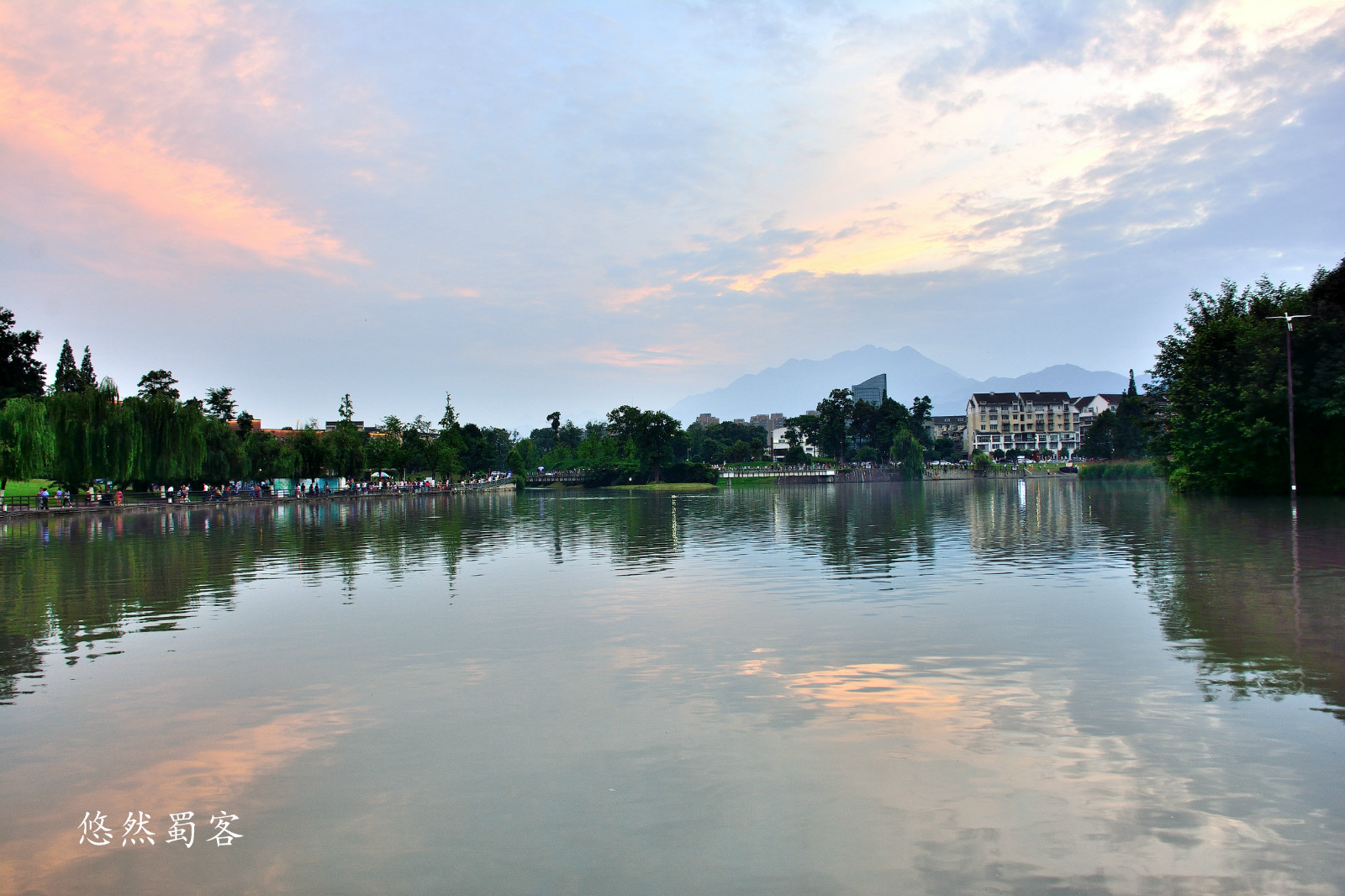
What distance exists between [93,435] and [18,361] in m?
36.1

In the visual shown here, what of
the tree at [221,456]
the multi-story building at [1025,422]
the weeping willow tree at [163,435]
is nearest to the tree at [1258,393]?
the weeping willow tree at [163,435]

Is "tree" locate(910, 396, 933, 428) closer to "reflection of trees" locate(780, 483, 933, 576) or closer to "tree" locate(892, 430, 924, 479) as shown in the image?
"tree" locate(892, 430, 924, 479)

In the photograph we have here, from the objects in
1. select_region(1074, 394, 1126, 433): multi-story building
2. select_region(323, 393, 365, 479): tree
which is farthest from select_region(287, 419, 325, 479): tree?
select_region(1074, 394, 1126, 433): multi-story building

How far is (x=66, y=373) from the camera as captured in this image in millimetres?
94062

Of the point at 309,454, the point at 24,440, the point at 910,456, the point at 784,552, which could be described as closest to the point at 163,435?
the point at 24,440

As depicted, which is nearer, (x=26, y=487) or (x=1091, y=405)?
(x=26, y=487)

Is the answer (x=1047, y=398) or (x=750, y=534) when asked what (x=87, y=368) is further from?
(x=1047, y=398)

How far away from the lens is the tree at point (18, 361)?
75500 mm

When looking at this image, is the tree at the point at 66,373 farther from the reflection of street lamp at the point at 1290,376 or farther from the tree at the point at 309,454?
the reflection of street lamp at the point at 1290,376

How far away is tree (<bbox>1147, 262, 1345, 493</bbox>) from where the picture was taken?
131 ft

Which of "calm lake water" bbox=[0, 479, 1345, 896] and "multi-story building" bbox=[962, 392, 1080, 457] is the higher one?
"multi-story building" bbox=[962, 392, 1080, 457]

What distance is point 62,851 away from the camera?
5402 mm

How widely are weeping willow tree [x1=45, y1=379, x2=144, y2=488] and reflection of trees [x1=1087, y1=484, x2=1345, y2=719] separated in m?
54.3

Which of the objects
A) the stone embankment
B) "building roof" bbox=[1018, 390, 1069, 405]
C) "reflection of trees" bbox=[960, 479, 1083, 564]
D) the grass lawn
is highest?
"building roof" bbox=[1018, 390, 1069, 405]
